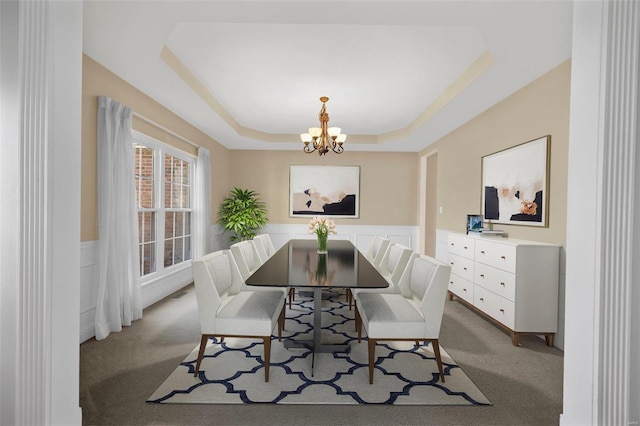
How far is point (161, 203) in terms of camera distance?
186 inches

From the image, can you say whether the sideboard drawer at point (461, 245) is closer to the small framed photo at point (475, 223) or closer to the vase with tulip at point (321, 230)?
the small framed photo at point (475, 223)

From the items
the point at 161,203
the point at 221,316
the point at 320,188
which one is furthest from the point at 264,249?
the point at 320,188

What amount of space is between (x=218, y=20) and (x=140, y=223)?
287 cm

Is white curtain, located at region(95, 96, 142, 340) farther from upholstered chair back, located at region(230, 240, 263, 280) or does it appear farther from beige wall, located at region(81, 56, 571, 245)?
upholstered chair back, located at region(230, 240, 263, 280)

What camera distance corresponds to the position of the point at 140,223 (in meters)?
4.31

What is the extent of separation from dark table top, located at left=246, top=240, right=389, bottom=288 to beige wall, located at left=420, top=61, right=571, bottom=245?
Result: 1860 mm

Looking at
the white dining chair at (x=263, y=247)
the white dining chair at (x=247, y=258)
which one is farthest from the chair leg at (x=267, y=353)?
the white dining chair at (x=263, y=247)

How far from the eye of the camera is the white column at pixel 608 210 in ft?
4.05

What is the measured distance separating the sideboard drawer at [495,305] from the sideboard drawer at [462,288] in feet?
0.41

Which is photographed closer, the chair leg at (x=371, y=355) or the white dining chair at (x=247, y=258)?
the chair leg at (x=371, y=355)

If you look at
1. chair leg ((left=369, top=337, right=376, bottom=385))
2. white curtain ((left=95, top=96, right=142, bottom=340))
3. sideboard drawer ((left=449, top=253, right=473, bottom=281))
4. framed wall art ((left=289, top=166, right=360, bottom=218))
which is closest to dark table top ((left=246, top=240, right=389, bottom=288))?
chair leg ((left=369, top=337, right=376, bottom=385))

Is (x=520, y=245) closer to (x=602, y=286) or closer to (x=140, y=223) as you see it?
(x=602, y=286)

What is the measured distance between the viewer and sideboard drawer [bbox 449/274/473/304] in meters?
4.02

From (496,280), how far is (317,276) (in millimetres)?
2057
